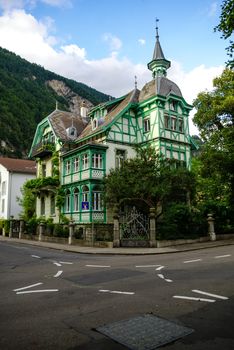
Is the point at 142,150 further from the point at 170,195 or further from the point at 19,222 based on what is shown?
the point at 19,222

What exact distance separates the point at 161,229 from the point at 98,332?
56.5 feet

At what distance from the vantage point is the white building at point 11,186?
43.8 meters

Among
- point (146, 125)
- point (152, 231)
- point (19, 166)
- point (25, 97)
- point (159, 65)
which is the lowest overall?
point (152, 231)

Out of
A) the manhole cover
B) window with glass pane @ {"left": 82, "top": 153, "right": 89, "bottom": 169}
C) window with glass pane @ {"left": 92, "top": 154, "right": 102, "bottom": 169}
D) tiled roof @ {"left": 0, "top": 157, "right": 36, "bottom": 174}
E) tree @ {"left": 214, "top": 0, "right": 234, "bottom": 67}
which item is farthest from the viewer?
tiled roof @ {"left": 0, "top": 157, "right": 36, "bottom": 174}

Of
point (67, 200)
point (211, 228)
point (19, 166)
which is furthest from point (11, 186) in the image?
point (211, 228)

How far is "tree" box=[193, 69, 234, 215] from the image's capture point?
25.4 meters

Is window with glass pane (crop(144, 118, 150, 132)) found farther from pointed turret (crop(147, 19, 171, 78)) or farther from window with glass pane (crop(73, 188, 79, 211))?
window with glass pane (crop(73, 188, 79, 211))

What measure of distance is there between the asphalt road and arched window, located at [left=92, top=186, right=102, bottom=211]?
16.2 metres

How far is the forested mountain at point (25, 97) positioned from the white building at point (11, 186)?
3634 cm

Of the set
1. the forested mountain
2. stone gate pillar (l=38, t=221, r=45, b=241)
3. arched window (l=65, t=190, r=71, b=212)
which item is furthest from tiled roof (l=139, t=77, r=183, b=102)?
the forested mountain

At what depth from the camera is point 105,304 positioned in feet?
20.5

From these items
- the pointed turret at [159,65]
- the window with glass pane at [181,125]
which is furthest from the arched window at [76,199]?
the pointed turret at [159,65]

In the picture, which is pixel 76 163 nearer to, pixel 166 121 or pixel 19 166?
pixel 166 121

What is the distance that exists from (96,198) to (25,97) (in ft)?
265
